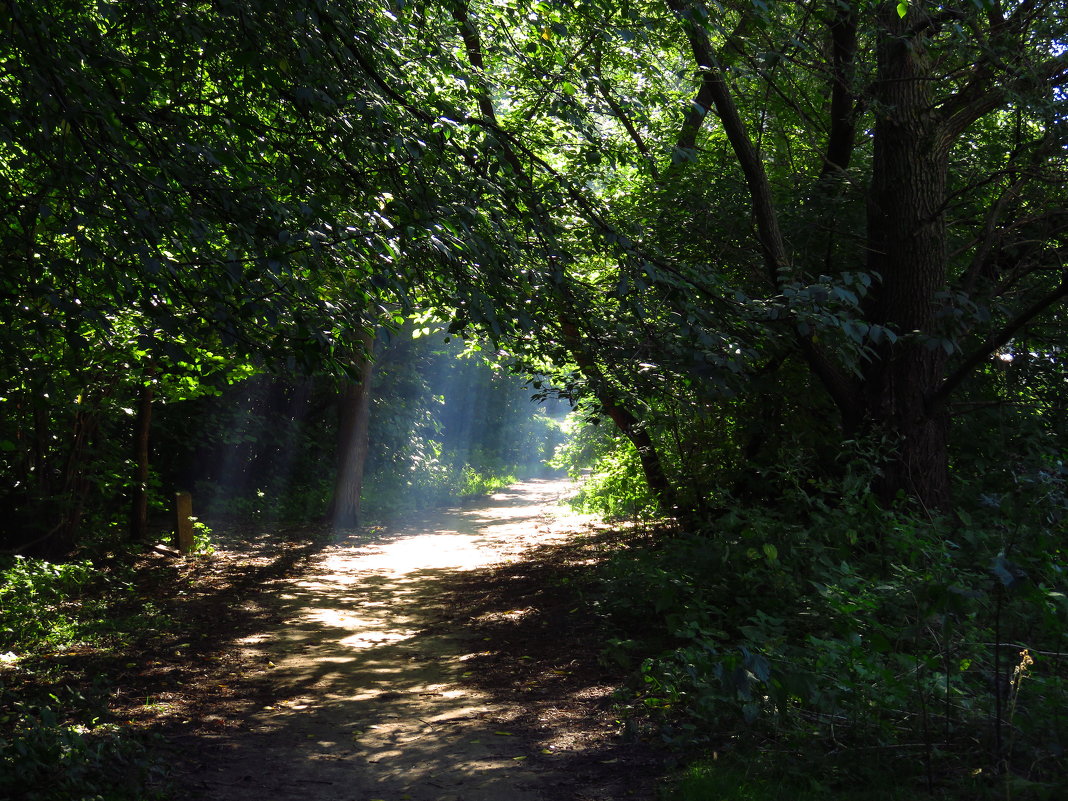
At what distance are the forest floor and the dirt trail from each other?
18 millimetres

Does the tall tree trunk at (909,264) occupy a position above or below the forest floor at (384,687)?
above

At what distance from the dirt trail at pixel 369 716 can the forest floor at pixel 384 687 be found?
0.02 meters

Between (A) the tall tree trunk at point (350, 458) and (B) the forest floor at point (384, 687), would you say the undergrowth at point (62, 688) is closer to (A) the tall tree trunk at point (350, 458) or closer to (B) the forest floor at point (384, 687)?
(B) the forest floor at point (384, 687)

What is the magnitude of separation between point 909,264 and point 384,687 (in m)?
5.96

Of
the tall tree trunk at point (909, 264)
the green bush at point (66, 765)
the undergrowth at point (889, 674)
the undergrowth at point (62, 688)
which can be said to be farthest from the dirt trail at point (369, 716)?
the tall tree trunk at point (909, 264)

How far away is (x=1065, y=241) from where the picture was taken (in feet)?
29.3

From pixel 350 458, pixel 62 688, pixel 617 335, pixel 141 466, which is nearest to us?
pixel 62 688

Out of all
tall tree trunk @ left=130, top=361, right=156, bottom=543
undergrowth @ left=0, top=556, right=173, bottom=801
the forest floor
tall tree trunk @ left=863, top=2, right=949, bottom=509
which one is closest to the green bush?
undergrowth @ left=0, top=556, right=173, bottom=801

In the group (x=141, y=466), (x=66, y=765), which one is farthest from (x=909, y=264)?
(x=141, y=466)

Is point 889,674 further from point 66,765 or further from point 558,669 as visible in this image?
point 66,765

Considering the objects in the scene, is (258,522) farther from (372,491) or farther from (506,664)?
(506,664)

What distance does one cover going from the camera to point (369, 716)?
6344mm

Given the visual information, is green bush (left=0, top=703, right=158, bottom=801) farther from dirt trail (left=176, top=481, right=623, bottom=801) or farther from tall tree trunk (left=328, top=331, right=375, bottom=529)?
tall tree trunk (left=328, top=331, right=375, bottom=529)

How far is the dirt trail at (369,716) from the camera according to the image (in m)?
4.96
